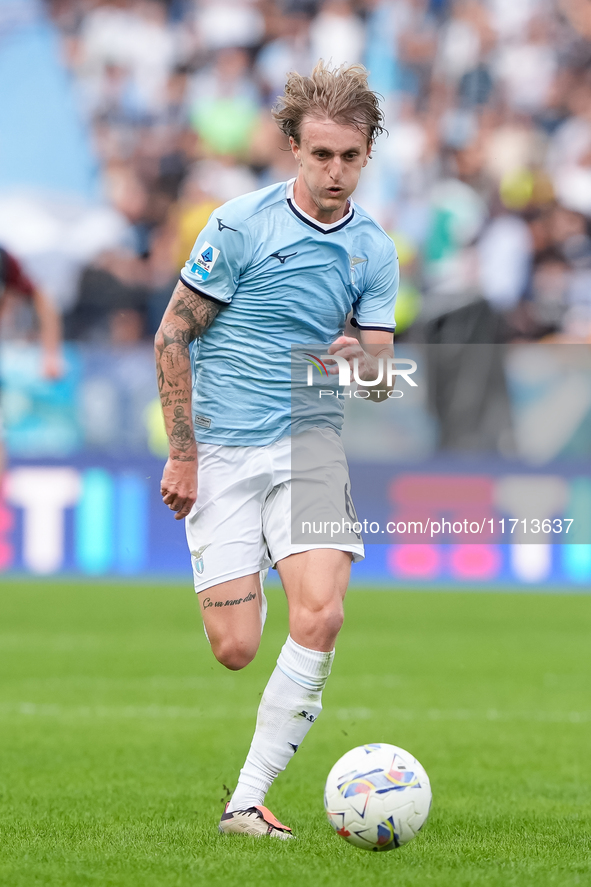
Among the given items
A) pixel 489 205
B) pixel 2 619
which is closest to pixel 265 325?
pixel 2 619

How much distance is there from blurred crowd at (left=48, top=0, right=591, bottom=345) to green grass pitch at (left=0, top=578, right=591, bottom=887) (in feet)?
10.6

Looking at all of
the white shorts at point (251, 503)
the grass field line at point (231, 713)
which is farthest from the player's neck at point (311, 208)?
the grass field line at point (231, 713)

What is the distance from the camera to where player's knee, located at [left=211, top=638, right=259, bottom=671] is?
4.33 metres

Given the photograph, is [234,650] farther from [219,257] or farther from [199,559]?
[219,257]

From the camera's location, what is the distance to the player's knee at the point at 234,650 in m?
4.33

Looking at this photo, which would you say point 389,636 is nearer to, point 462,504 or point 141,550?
point 462,504

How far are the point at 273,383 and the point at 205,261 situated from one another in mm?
473

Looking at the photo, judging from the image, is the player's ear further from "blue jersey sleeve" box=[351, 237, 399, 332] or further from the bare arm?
the bare arm

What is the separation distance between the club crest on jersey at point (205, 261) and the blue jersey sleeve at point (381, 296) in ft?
1.81

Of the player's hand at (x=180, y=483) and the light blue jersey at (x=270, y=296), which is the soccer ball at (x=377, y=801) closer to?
the player's hand at (x=180, y=483)

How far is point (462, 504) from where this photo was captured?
12.3 m

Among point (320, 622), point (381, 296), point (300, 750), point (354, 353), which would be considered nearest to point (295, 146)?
point (381, 296)

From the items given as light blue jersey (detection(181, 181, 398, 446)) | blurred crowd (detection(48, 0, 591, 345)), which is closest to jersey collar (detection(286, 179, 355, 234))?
light blue jersey (detection(181, 181, 398, 446))

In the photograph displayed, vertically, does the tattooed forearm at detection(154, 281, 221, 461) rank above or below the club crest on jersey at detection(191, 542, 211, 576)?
above
